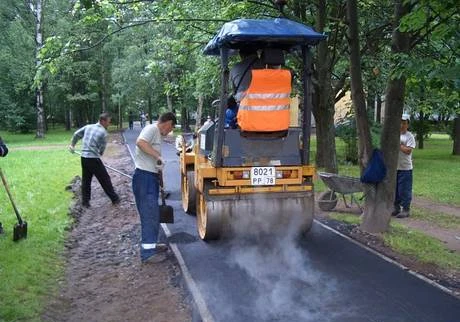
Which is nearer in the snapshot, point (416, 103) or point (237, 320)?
point (237, 320)

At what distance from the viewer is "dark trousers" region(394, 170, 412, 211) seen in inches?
408

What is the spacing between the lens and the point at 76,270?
7.20m

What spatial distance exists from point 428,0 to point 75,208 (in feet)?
24.6

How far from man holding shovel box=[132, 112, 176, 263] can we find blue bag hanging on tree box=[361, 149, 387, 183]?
3.47m

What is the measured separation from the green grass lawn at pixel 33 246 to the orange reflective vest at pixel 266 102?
3.22 metres

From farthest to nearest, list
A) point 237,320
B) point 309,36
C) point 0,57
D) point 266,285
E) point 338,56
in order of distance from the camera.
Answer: point 0,57 < point 338,56 < point 309,36 < point 266,285 < point 237,320

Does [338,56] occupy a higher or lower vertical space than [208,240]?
higher

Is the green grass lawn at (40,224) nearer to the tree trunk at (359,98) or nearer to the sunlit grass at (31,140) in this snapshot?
the tree trunk at (359,98)

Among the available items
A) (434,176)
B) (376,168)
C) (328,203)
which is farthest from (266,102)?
(434,176)

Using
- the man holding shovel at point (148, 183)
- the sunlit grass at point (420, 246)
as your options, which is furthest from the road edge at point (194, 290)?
the sunlit grass at point (420, 246)

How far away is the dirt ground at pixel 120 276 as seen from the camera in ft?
18.6

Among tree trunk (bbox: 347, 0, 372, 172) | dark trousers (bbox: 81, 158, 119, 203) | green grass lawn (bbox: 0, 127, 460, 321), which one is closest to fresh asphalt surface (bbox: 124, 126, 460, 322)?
green grass lawn (bbox: 0, 127, 460, 321)

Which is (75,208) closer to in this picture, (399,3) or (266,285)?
(266,285)

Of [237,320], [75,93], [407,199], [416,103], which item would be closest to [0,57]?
[75,93]
